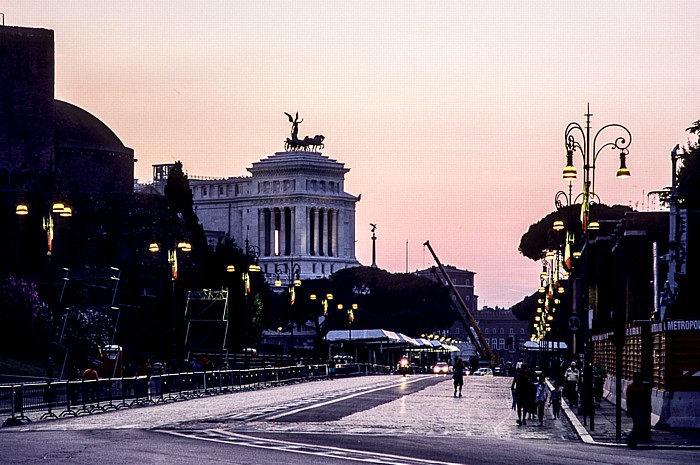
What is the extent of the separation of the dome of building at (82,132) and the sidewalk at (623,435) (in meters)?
91.8

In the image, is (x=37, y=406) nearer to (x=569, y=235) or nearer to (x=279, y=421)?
(x=279, y=421)

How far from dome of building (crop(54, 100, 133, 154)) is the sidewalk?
91833mm

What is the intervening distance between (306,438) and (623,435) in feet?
26.9

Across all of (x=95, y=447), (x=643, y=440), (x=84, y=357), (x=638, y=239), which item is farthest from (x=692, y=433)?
(x=84, y=357)

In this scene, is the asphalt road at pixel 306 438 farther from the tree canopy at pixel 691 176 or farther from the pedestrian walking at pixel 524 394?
the tree canopy at pixel 691 176

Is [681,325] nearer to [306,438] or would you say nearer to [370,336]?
[306,438]

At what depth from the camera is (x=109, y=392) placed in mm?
52219

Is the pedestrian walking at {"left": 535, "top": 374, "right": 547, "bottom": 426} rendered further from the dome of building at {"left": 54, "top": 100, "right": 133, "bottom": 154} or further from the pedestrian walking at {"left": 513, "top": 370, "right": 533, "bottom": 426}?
the dome of building at {"left": 54, "top": 100, "right": 133, "bottom": 154}

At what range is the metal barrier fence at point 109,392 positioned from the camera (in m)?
43.8

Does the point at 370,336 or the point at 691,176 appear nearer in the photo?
the point at 691,176

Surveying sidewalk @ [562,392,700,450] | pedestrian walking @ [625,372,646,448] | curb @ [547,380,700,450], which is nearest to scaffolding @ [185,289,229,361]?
sidewalk @ [562,392,700,450]

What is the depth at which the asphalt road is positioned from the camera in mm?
28047

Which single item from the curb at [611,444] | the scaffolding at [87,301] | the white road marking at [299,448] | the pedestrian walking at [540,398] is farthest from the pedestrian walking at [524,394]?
the scaffolding at [87,301]

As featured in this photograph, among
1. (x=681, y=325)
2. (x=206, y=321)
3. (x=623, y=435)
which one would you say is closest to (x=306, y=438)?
(x=623, y=435)
